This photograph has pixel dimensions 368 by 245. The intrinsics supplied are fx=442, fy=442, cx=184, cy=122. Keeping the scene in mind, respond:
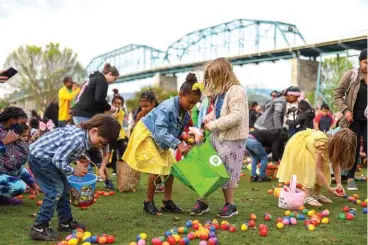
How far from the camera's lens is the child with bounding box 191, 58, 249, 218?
4.34 metres

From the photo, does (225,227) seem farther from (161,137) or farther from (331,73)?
(331,73)

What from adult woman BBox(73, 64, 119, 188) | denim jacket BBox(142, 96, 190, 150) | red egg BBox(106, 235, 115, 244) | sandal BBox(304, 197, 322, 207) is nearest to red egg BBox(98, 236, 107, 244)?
red egg BBox(106, 235, 115, 244)

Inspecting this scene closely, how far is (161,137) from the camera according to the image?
432cm

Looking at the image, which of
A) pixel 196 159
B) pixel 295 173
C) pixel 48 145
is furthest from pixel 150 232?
pixel 295 173

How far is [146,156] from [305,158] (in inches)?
78.0

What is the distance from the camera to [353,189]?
6168 mm

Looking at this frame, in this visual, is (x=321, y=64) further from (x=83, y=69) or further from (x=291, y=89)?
(x=291, y=89)

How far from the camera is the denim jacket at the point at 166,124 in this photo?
429 cm

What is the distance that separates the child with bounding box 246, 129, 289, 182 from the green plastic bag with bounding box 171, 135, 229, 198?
3158 millimetres

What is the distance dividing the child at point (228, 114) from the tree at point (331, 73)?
3555 centimetres

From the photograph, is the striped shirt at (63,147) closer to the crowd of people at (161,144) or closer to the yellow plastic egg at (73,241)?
the crowd of people at (161,144)

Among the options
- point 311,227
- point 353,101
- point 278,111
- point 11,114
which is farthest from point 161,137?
point 278,111

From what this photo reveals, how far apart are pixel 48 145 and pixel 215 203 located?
2348 millimetres

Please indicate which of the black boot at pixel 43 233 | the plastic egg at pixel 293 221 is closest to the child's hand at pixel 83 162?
the black boot at pixel 43 233
